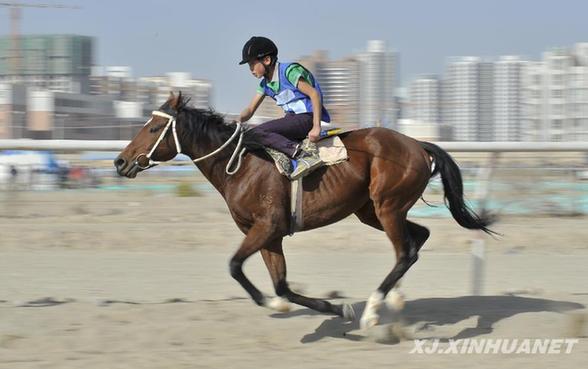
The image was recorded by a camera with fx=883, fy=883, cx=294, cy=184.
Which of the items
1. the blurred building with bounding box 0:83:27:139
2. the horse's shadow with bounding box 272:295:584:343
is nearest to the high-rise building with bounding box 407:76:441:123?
the blurred building with bounding box 0:83:27:139

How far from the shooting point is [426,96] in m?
118

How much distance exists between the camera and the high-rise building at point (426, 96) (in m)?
110

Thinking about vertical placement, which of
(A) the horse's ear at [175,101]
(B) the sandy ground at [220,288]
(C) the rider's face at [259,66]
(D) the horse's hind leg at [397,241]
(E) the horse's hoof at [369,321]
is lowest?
(B) the sandy ground at [220,288]

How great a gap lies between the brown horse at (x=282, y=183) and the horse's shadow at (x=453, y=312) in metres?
0.22

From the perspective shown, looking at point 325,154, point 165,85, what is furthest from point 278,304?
point 165,85

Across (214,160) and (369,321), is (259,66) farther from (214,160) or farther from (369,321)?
(369,321)

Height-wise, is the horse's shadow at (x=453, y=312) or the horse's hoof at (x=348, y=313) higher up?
the horse's hoof at (x=348, y=313)

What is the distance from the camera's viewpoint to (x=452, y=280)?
8.78 m

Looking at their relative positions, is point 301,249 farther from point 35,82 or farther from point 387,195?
point 35,82

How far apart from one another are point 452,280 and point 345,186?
8.59 ft

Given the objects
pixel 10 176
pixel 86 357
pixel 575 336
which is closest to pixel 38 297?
pixel 86 357

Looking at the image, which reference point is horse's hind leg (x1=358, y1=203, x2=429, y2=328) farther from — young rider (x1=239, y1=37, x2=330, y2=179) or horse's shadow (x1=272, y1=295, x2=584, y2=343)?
young rider (x1=239, y1=37, x2=330, y2=179)

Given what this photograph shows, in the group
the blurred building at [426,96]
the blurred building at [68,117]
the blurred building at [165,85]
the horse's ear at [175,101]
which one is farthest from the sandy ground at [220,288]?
the blurred building at [426,96]

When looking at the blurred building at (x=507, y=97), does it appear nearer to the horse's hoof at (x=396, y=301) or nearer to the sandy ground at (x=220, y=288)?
the sandy ground at (x=220, y=288)
